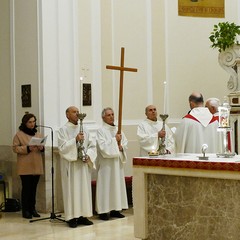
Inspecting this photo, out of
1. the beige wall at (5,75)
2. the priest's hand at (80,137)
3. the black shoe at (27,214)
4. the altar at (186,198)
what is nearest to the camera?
the altar at (186,198)

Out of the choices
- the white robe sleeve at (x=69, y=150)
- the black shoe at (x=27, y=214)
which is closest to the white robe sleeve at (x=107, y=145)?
the white robe sleeve at (x=69, y=150)

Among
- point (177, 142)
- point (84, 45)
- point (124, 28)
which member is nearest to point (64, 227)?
point (177, 142)

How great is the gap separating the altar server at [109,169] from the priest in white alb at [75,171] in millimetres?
314

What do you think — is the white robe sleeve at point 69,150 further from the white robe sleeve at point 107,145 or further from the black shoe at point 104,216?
the black shoe at point 104,216

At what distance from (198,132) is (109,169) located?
204cm

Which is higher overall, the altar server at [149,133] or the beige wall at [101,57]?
the beige wall at [101,57]

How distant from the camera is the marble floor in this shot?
870 cm

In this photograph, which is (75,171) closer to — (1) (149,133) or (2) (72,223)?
(2) (72,223)

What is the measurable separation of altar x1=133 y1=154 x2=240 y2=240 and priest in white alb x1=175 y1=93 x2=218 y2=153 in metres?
1.46

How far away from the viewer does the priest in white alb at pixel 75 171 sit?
9578 millimetres

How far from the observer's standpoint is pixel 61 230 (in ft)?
30.3

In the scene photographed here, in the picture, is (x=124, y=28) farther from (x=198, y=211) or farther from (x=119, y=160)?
(x=198, y=211)

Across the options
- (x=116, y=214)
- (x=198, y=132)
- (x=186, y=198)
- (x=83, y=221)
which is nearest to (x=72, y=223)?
(x=83, y=221)

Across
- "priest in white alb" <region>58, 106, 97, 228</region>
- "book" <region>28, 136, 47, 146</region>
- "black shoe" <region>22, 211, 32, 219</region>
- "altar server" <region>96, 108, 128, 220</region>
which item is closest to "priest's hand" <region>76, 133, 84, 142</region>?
"priest in white alb" <region>58, 106, 97, 228</region>
